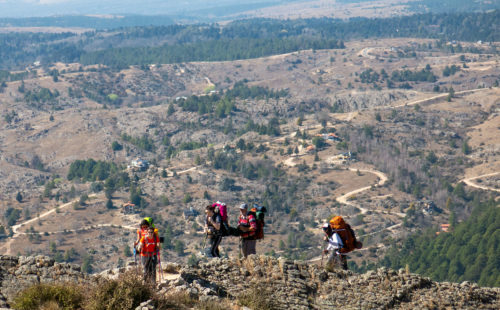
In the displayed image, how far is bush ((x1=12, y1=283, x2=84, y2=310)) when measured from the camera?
2008 centimetres

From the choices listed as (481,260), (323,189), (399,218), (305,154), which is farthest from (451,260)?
(305,154)

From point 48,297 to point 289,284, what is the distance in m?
9.14

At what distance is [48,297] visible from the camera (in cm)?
2033

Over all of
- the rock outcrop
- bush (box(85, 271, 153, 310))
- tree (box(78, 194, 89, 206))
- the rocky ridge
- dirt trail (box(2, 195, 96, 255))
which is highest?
bush (box(85, 271, 153, 310))

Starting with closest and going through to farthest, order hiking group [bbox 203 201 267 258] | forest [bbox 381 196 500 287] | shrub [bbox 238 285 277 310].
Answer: shrub [bbox 238 285 277 310] < hiking group [bbox 203 201 267 258] < forest [bbox 381 196 500 287]

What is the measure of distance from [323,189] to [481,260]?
186 feet

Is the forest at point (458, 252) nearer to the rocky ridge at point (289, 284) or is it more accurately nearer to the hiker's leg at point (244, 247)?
the rocky ridge at point (289, 284)

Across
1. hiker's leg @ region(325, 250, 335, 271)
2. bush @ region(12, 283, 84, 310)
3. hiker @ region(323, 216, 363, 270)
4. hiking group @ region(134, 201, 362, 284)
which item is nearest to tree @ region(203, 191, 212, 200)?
hiking group @ region(134, 201, 362, 284)

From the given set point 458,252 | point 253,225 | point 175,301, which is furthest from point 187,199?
point 175,301

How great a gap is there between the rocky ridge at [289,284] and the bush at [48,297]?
5.73 ft

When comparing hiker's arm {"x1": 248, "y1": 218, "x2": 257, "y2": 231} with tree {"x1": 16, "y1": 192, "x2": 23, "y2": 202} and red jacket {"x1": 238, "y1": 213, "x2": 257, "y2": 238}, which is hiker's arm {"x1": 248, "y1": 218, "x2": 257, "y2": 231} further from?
tree {"x1": 16, "y1": 192, "x2": 23, "y2": 202}

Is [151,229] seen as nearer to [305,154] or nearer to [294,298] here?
[294,298]

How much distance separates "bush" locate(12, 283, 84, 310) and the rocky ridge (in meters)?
1.75

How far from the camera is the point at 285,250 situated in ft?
385
